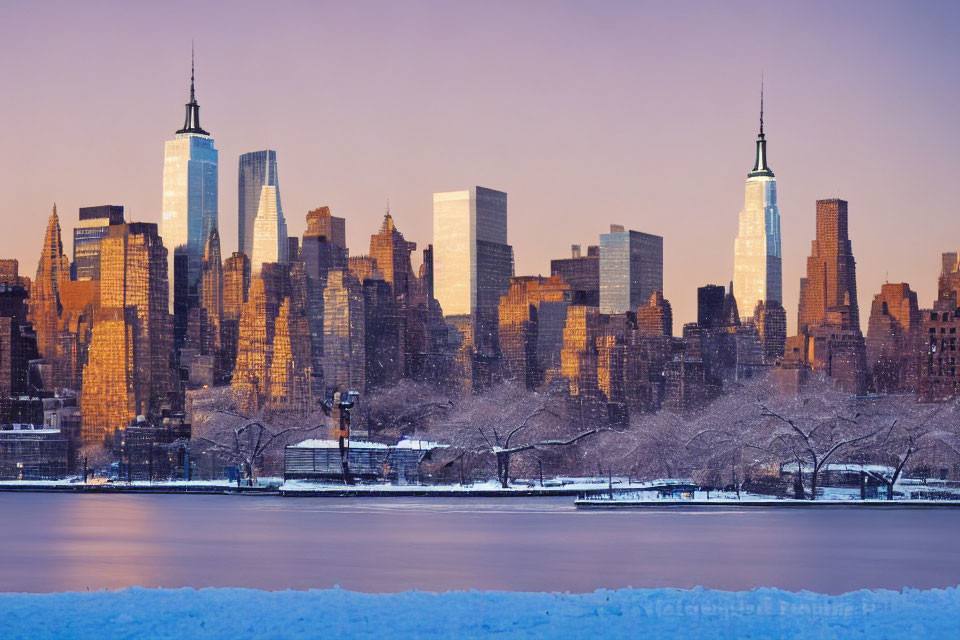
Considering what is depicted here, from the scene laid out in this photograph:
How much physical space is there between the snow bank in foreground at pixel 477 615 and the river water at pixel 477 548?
17836 millimetres

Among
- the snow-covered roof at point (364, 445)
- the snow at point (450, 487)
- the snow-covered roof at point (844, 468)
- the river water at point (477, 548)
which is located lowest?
the snow at point (450, 487)

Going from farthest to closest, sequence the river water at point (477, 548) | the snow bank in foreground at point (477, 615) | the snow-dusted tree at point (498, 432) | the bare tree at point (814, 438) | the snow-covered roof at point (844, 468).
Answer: the snow-dusted tree at point (498, 432) → the snow-covered roof at point (844, 468) → the bare tree at point (814, 438) → the river water at point (477, 548) → the snow bank in foreground at point (477, 615)

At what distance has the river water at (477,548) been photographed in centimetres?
5894

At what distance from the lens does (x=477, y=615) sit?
32375 mm

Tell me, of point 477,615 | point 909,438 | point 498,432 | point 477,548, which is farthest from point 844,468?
point 477,615

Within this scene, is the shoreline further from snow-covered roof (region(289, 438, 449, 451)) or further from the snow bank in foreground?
the snow bank in foreground

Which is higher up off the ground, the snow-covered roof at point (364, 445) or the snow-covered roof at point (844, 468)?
the snow-covered roof at point (364, 445)

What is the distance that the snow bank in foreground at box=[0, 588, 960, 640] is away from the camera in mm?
30688

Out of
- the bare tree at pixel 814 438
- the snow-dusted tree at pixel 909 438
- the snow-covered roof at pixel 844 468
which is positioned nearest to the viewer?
the bare tree at pixel 814 438

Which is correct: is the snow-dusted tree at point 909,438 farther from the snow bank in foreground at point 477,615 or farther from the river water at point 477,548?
the snow bank in foreground at point 477,615

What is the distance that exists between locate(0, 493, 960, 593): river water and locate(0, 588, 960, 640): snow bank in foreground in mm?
17836

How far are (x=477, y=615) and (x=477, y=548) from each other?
4685 cm

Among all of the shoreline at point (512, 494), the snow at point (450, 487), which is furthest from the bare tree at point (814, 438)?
the snow at point (450, 487)

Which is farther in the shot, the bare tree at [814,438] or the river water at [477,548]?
the bare tree at [814,438]
